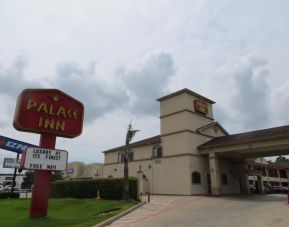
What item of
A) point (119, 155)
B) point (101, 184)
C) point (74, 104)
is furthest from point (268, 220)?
point (119, 155)

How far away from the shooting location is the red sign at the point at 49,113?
16.4 m

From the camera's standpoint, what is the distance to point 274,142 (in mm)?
28969

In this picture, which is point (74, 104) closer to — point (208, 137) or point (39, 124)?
point (39, 124)

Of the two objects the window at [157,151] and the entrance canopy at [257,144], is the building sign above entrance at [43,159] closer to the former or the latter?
the entrance canopy at [257,144]

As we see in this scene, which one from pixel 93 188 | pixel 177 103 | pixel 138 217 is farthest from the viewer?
pixel 177 103

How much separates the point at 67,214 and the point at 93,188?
10.6 metres

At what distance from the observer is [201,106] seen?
126 feet

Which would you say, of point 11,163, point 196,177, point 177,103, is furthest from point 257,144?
point 11,163

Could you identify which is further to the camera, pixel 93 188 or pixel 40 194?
pixel 93 188

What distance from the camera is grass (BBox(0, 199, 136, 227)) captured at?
1533cm

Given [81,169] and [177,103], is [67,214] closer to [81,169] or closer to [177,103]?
[177,103]

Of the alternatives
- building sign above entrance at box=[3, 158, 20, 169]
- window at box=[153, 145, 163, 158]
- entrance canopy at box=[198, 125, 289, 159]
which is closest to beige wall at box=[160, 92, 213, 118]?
window at box=[153, 145, 163, 158]

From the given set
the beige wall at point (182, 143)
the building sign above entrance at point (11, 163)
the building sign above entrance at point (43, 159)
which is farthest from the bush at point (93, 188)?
the building sign above entrance at point (43, 159)

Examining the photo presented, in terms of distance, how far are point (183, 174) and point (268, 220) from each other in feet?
61.9
